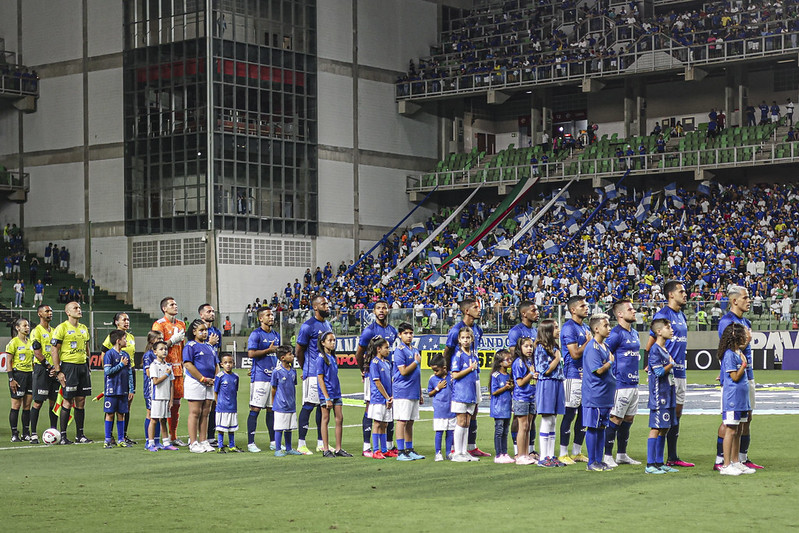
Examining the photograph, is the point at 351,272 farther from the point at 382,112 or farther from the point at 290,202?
the point at 382,112

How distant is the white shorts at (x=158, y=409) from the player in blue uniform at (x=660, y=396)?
7623 millimetres

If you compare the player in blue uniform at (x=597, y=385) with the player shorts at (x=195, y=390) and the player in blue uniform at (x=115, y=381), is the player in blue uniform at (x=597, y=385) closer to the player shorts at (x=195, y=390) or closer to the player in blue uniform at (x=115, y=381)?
the player shorts at (x=195, y=390)

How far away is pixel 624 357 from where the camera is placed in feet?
47.4

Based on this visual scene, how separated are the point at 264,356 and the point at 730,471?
23.9 ft

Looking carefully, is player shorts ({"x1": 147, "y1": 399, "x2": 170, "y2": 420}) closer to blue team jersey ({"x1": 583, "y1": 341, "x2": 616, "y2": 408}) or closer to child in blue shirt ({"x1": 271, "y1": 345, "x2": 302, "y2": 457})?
child in blue shirt ({"x1": 271, "y1": 345, "x2": 302, "y2": 457})

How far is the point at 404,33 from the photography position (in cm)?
6719

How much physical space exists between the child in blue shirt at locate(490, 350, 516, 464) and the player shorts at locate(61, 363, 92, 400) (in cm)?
699

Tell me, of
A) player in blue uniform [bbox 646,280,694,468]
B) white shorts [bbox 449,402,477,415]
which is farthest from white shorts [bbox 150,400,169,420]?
player in blue uniform [bbox 646,280,694,468]

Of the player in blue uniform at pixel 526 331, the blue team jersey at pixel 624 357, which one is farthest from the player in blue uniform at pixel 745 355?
the player in blue uniform at pixel 526 331

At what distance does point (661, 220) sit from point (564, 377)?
130 ft

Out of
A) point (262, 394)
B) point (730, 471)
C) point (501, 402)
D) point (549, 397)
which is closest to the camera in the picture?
point (730, 471)

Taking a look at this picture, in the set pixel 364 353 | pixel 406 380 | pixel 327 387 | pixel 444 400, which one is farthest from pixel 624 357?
pixel 327 387

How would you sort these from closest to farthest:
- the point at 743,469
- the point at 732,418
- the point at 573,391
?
the point at 732,418, the point at 743,469, the point at 573,391

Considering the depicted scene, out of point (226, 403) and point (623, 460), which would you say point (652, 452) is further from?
point (226, 403)
